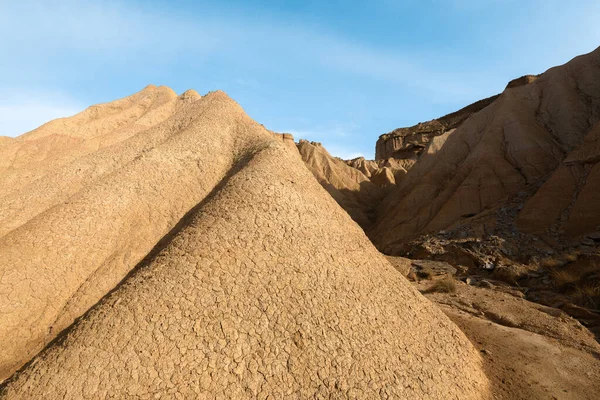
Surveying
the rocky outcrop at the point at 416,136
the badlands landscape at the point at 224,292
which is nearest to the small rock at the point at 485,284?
the badlands landscape at the point at 224,292

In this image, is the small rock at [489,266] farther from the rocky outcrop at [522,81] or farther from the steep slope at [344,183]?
the rocky outcrop at [522,81]

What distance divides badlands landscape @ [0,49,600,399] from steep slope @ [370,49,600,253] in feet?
14.3

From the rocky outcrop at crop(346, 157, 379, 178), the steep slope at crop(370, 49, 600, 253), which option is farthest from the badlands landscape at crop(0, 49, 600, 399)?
the rocky outcrop at crop(346, 157, 379, 178)

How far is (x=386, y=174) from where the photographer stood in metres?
37.5

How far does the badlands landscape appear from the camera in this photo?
4.37 m

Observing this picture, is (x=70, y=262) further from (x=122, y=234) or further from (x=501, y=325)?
(x=501, y=325)

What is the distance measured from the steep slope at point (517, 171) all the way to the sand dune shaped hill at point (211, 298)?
42.3ft

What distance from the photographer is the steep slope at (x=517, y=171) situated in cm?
1628

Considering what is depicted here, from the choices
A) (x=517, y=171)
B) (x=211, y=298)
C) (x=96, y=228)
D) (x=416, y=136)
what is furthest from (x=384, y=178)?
(x=211, y=298)

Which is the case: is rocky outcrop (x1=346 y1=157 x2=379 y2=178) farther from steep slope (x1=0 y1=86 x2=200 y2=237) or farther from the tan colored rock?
steep slope (x1=0 y1=86 x2=200 y2=237)

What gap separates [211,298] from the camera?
487cm

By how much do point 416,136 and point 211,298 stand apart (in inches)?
1805

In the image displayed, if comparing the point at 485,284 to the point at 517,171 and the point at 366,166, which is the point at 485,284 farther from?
Answer: the point at 366,166

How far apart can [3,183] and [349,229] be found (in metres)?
8.52
